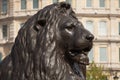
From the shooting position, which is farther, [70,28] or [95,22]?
[95,22]

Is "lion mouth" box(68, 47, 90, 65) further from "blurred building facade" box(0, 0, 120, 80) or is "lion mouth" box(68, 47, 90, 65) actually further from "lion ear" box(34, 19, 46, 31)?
"blurred building facade" box(0, 0, 120, 80)

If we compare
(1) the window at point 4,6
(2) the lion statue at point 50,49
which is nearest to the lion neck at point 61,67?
(2) the lion statue at point 50,49

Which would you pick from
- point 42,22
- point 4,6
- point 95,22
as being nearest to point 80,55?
point 42,22

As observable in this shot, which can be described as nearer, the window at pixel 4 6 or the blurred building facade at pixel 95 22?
the blurred building facade at pixel 95 22

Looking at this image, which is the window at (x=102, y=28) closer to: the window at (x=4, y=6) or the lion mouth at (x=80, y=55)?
the window at (x=4, y=6)

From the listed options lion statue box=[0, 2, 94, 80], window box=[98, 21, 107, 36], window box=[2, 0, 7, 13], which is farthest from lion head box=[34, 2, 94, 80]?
window box=[2, 0, 7, 13]

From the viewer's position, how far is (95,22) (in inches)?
2921

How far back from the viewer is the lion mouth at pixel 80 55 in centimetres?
676

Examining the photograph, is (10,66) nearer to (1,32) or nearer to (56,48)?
(56,48)

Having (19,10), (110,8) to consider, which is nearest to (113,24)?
(110,8)

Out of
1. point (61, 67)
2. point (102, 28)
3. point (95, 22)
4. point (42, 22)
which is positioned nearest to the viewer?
point (61, 67)

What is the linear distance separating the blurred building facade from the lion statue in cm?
6503

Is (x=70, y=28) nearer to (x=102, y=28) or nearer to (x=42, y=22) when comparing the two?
(x=42, y=22)

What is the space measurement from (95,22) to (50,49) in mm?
67573
